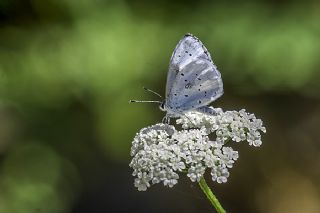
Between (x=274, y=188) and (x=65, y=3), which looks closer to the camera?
(x=274, y=188)

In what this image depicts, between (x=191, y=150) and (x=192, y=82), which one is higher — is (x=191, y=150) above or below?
below

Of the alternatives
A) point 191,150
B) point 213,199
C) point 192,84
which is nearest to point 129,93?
point 192,84

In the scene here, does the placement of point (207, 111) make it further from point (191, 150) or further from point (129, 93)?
point (129, 93)

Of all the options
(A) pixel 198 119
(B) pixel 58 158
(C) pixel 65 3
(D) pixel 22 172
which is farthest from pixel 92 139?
(A) pixel 198 119

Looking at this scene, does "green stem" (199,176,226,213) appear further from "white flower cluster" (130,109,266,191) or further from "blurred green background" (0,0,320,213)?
"blurred green background" (0,0,320,213)

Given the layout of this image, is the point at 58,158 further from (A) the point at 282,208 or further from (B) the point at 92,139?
(A) the point at 282,208

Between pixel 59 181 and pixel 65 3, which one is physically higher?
pixel 65 3
